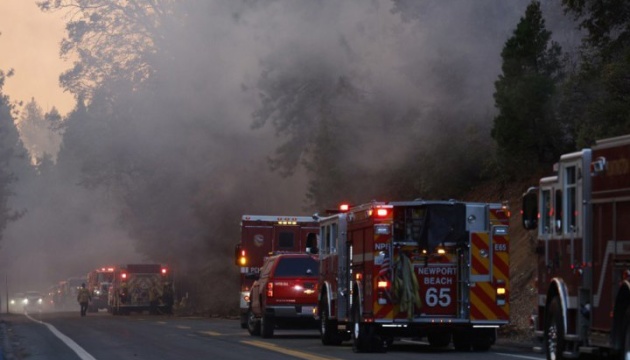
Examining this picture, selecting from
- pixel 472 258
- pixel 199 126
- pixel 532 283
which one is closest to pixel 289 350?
pixel 472 258

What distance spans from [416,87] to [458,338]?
62.5 ft

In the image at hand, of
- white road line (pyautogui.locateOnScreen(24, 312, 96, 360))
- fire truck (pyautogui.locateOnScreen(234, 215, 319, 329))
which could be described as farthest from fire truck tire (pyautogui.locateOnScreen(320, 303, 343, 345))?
fire truck (pyautogui.locateOnScreen(234, 215, 319, 329))

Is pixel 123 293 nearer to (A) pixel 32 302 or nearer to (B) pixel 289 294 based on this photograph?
(B) pixel 289 294

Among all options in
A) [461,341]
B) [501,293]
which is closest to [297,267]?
[461,341]

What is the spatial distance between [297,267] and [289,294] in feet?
2.25

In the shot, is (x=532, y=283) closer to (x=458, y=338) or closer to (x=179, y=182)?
(x=458, y=338)

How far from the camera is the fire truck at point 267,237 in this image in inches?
1485

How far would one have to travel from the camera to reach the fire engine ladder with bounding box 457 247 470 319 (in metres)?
23.2

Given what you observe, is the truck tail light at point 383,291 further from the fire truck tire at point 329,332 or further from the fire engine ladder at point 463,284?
the fire truck tire at point 329,332

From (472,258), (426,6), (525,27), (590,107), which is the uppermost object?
(426,6)

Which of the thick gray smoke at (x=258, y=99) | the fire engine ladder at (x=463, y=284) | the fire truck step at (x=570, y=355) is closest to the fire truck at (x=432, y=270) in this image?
the fire engine ladder at (x=463, y=284)

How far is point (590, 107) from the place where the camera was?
29.2 meters

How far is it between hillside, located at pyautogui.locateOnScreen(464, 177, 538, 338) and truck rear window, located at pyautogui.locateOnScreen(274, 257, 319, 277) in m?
4.48

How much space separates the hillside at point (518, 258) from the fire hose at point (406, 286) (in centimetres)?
569
